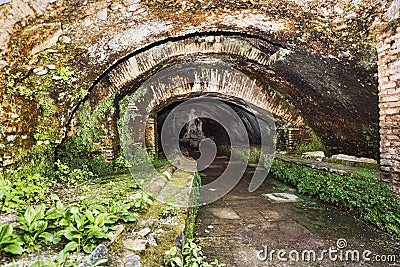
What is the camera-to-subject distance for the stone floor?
320 centimetres

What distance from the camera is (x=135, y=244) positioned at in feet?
7.45

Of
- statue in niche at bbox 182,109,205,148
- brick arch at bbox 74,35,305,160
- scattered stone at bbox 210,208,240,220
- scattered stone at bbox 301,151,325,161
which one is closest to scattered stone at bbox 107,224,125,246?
scattered stone at bbox 210,208,240,220

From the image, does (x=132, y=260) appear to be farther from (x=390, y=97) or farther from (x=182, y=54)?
(x=182, y=54)

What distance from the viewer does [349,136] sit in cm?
615

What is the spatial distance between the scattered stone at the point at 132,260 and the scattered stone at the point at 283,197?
13.6 ft

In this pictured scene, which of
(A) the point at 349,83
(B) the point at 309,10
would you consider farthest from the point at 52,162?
(A) the point at 349,83

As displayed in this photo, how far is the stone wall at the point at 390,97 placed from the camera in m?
3.60

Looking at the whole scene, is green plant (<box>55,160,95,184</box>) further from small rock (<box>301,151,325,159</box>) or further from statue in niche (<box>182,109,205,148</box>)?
statue in niche (<box>182,109,205,148</box>)

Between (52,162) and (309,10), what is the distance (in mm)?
4183

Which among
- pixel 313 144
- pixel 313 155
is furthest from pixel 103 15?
pixel 313 144

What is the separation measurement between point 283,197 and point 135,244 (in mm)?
4279

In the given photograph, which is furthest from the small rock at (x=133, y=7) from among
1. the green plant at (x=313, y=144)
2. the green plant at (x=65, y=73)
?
the green plant at (x=313, y=144)

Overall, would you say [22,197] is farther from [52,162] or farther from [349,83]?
[349,83]

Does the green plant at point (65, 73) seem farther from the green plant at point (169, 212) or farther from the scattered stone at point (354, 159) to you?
the scattered stone at point (354, 159)
